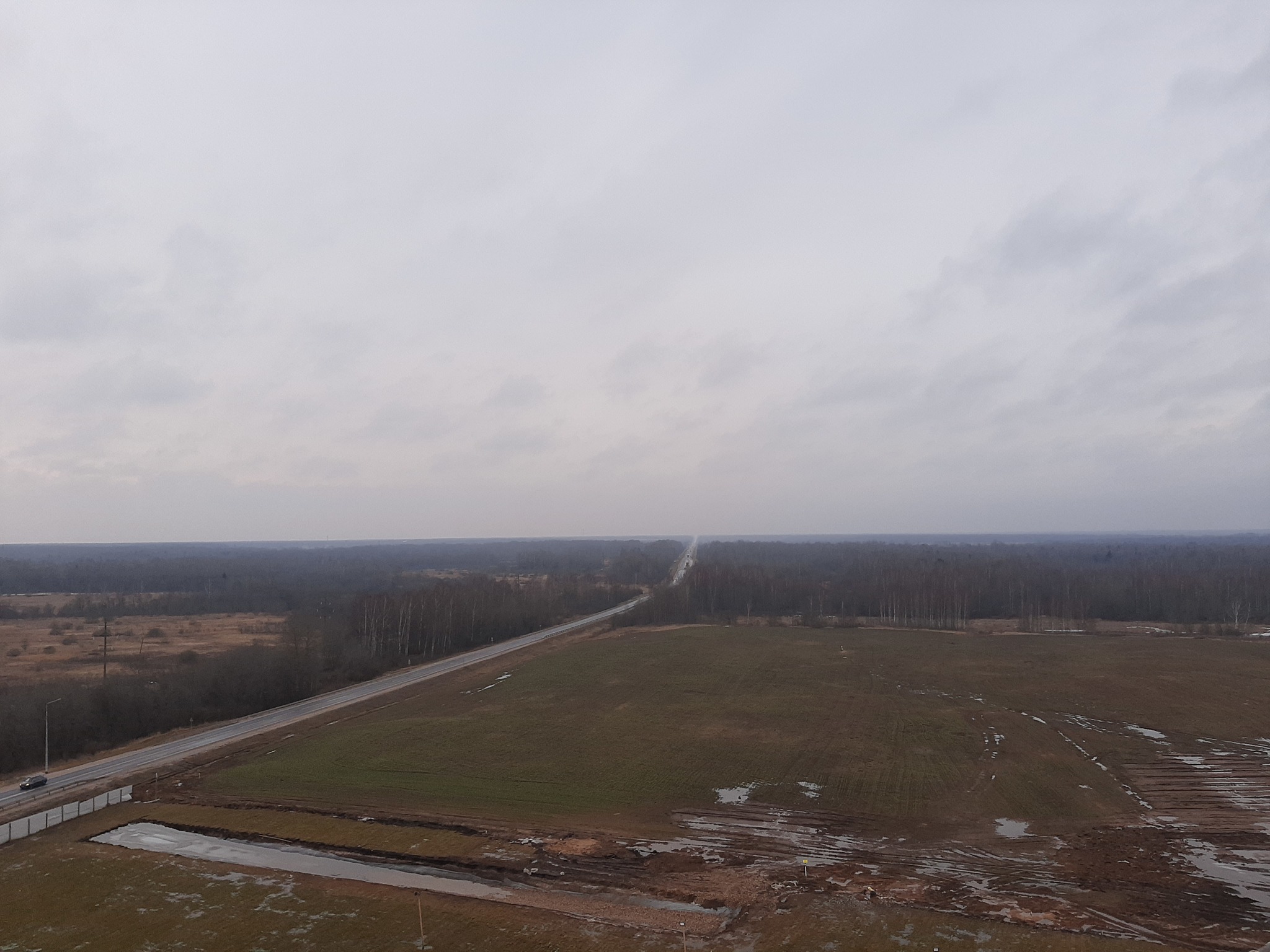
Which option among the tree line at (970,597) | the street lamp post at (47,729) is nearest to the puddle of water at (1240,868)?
the street lamp post at (47,729)

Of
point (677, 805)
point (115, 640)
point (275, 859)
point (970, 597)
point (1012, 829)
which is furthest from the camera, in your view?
point (970, 597)

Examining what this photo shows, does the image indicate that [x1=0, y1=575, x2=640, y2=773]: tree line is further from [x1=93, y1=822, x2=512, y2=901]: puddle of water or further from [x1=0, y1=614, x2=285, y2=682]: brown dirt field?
[x1=93, y1=822, x2=512, y2=901]: puddle of water

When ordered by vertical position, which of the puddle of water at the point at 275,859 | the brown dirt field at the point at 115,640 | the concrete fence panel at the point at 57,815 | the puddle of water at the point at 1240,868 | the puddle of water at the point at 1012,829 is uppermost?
the puddle of water at the point at 1240,868

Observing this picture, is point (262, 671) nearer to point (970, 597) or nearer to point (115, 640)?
point (115, 640)

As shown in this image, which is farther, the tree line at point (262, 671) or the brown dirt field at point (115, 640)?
the brown dirt field at point (115, 640)

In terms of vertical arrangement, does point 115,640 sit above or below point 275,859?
below

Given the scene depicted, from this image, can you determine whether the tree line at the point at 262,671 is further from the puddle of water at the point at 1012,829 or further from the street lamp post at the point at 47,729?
the puddle of water at the point at 1012,829

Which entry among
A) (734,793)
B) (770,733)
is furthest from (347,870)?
(770,733)
